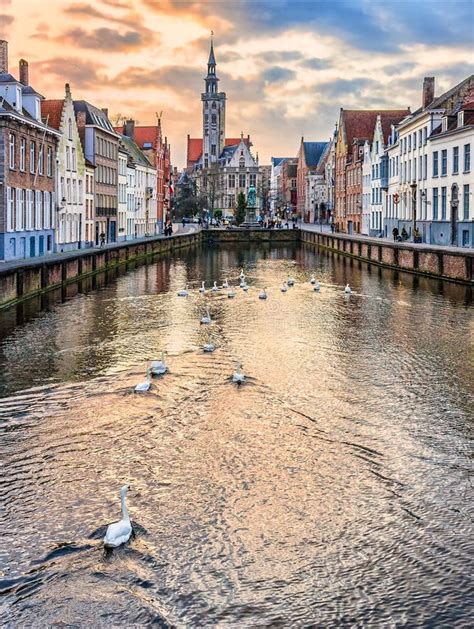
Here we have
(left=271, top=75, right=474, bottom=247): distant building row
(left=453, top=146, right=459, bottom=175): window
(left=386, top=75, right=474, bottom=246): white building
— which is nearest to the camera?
(left=271, top=75, right=474, bottom=247): distant building row

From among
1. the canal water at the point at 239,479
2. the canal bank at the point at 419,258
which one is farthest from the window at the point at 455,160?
the canal water at the point at 239,479

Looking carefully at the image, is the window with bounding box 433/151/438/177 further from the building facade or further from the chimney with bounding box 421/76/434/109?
the building facade

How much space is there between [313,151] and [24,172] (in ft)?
396

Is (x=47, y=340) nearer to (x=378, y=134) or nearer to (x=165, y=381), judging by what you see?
(x=165, y=381)

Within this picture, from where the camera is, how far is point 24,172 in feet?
151

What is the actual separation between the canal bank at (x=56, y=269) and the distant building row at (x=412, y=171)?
20379mm

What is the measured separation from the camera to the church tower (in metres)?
190

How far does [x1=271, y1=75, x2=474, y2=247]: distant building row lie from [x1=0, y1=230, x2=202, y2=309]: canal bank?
20379mm

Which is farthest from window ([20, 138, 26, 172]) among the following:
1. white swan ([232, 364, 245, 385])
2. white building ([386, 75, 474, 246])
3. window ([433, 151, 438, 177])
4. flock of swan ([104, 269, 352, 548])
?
white swan ([232, 364, 245, 385])

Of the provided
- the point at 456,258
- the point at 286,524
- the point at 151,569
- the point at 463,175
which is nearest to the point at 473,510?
the point at 286,524

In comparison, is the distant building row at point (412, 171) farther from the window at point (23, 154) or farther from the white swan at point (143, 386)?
the white swan at point (143, 386)

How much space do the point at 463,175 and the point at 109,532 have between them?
149 feet

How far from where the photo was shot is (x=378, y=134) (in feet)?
270

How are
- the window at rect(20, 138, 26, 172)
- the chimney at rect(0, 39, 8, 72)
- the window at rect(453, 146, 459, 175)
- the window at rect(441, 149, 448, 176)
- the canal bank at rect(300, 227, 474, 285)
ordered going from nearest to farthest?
the canal bank at rect(300, 227, 474, 285), the window at rect(20, 138, 26, 172), the chimney at rect(0, 39, 8, 72), the window at rect(453, 146, 459, 175), the window at rect(441, 149, 448, 176)
